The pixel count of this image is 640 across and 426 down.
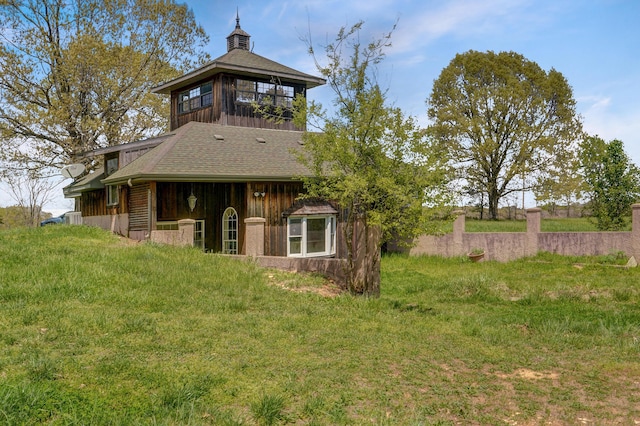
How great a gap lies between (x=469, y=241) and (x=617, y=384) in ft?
56.4

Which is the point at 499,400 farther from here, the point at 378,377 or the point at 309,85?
the point at 309,85

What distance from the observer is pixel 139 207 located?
21.5m

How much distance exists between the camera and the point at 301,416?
5832mm

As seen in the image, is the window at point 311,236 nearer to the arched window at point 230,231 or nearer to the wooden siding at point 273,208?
the wooden siding at point 273,208

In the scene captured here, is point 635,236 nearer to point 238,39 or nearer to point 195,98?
point 195,98

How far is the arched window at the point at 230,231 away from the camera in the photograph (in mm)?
22047

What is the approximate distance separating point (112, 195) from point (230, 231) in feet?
20.8

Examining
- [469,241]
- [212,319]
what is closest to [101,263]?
[212,319]

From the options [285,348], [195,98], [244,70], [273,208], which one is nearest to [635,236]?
[273,208]

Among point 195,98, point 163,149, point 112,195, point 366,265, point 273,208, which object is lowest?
point 366,265

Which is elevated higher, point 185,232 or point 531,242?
point 185,232

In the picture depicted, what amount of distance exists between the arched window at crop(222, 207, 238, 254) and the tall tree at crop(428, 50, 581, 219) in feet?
68.8

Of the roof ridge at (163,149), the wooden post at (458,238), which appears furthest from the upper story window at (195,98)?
the wooden post at (458,238)

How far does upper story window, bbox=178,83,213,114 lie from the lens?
25731 millimetres
